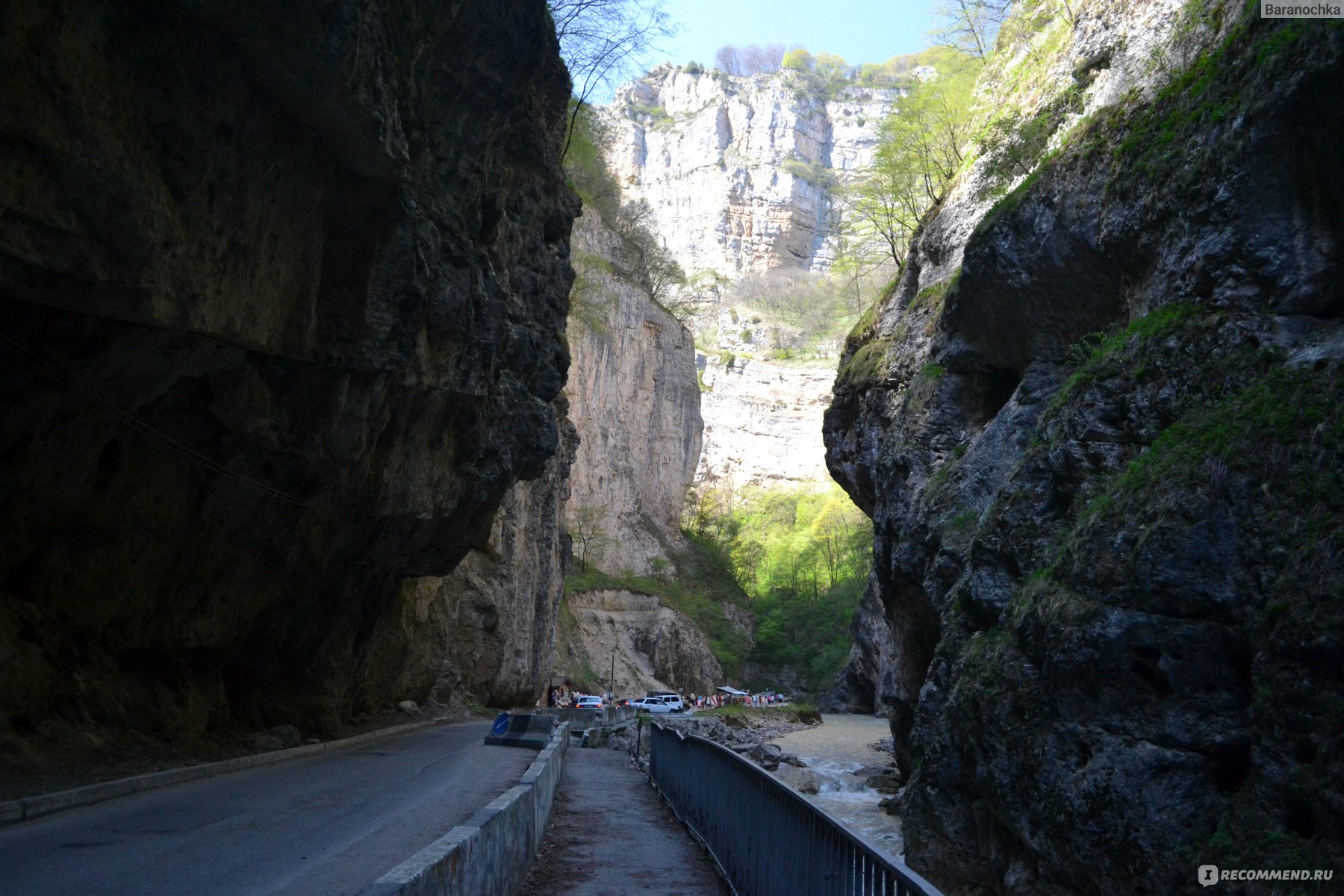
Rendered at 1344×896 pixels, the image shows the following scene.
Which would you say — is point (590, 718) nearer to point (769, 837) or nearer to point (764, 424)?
point (769, 837)

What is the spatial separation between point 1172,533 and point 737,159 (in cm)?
15027

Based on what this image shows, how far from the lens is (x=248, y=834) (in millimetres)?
8930

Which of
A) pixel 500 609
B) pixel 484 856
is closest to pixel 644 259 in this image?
pixel 500 609

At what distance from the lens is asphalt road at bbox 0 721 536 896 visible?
22.7 ft

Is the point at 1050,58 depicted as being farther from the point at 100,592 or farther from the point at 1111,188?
the point at 100,592

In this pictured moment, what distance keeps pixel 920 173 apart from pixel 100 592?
27040mm

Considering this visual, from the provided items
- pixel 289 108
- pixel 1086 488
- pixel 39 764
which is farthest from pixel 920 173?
pixel 39 764

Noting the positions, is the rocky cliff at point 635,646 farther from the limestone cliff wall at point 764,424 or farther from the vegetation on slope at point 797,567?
the limestone cliff wall at point 764,424

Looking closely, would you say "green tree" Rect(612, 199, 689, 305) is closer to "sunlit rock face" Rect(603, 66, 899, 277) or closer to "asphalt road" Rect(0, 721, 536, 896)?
"asphalt road" Rect(0, 721, 536, 896)

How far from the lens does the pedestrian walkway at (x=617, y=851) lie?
27.3 ft

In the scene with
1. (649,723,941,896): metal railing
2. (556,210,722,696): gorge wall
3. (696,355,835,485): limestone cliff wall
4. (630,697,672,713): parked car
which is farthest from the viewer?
(696,355,835,485): limestone cliff wall

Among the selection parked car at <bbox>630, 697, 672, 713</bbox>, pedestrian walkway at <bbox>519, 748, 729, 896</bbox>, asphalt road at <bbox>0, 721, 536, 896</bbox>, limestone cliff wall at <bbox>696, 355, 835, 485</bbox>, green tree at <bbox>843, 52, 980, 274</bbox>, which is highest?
limestone cliff wall at <bbox>696, 355, 835, 485</bbox>

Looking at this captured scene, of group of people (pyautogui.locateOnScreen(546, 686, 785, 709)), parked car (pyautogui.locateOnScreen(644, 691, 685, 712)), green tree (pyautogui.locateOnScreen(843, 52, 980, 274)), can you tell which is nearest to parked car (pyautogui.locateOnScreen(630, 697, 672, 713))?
parked car (pyautogui.locateOnScreen(644, 691, 685, 712))

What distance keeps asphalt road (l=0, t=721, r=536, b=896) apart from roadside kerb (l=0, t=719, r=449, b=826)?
0.48ft
